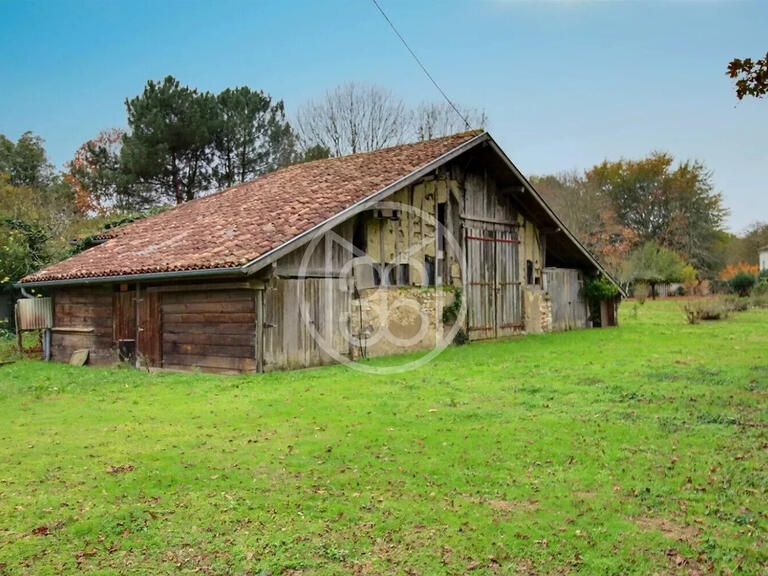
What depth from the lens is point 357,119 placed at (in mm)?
36406

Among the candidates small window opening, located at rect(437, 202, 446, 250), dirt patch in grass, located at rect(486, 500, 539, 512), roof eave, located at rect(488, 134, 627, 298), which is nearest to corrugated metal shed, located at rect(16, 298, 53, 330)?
small window opening, located at rect(437, 202, 446, 250)

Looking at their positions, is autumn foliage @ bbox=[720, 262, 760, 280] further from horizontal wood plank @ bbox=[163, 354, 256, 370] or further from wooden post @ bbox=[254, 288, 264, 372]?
horizontal wood plank @ bbox=[163, 354, 256, 370]

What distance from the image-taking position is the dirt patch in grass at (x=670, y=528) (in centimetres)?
422

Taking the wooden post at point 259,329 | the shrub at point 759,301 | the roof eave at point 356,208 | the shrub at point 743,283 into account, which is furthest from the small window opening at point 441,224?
the shrub at point 743,283

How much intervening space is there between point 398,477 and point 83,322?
13.0 m

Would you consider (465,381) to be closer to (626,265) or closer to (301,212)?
(301,212)

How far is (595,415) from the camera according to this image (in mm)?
7547

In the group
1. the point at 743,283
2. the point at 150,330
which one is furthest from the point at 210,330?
the point at 743,283

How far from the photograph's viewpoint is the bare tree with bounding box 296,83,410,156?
36125 millimetres

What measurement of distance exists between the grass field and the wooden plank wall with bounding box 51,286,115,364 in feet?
16.8

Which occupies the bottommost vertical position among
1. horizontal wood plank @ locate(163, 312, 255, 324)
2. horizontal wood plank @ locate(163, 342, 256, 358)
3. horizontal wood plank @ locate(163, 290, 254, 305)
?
horizontal wood plank @ locate(163, 342, 256, 358)

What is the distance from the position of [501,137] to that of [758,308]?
15246 millimetres

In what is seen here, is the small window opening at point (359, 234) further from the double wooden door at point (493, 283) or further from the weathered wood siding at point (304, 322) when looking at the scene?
the double wooden door at point (493, 283)

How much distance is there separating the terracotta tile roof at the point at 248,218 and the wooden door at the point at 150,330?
2.63ft
